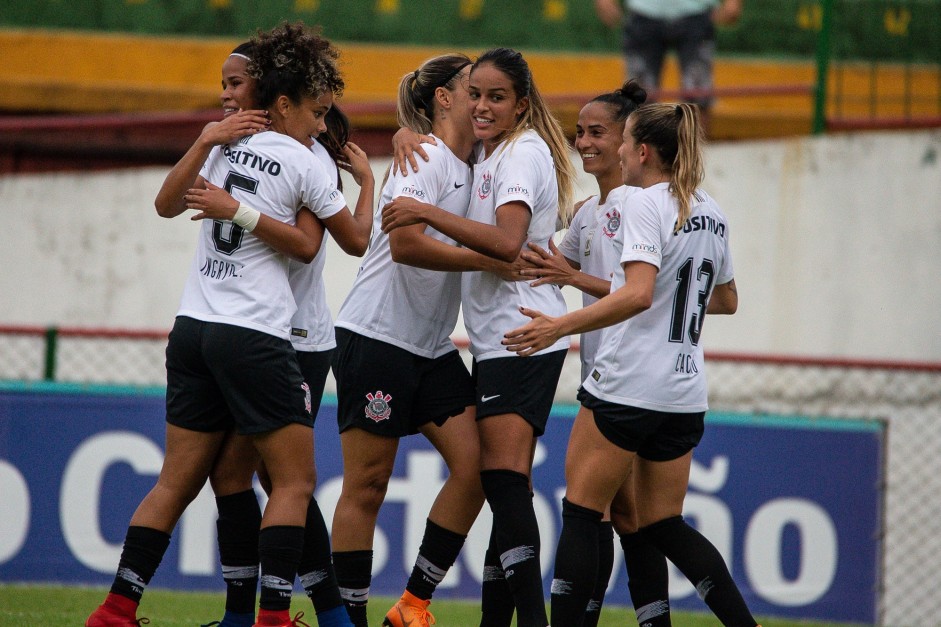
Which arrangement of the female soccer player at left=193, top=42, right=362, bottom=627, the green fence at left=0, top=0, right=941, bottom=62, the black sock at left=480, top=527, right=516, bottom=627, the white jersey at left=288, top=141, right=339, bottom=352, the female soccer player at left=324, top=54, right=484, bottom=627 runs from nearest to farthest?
the female soccer player at left=193, top=42, right=362, bottom=627
the white jersey at left=288, top=141, right=339, bottom=352
the female soccer player at left=324, top=54, right=484, bottom=627
the black sock at left=480, top=527, right=516, bottom=627
the green fence at left=0, top=0, right=941, bottom=62

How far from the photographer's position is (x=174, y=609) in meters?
6.24

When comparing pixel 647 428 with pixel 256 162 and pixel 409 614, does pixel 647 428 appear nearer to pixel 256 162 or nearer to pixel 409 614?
pixel 409 614

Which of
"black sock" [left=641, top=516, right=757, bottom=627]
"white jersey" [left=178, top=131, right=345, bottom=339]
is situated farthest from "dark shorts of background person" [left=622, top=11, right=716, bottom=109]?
"white jersey" [left=178, top=131, right=345, bottom=339]

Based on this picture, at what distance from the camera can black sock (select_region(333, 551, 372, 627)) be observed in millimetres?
4352

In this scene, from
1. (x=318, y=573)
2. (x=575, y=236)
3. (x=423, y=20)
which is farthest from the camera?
(x=423, y=20)

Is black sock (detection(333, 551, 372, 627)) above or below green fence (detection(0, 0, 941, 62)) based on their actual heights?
below

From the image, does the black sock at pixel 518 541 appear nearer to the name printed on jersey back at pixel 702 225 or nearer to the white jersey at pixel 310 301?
the white jersey at pixel 310 301

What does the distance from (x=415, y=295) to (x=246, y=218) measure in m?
0.78

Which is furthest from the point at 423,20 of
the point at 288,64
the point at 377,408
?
the point at 377,408

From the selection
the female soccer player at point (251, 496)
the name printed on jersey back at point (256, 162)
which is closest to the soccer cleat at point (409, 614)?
the female soccer player at point (251, 496)

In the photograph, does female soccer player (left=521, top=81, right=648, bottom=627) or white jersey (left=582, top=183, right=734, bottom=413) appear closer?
white jersey (left=582, top=183, right=734, bottom=413)

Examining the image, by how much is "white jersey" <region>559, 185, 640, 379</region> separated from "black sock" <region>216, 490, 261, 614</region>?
1381mm

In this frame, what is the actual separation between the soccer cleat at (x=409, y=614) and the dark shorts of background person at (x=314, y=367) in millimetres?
770

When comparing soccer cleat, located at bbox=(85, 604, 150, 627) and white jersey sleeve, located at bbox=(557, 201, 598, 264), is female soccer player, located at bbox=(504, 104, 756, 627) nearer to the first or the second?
white jersey sleeve, located at bbox=(557, 201, 598, 264)
